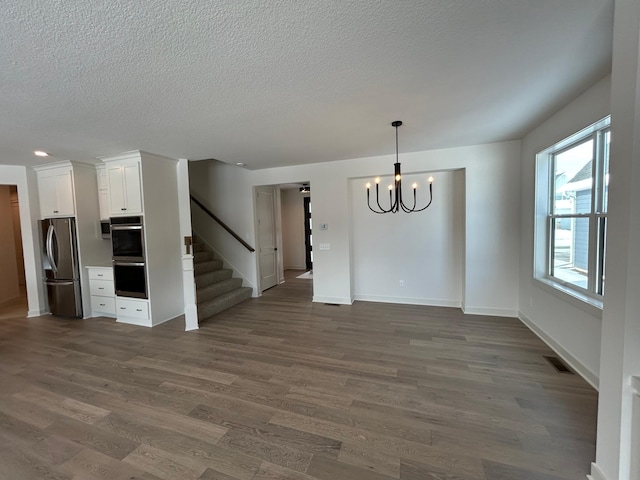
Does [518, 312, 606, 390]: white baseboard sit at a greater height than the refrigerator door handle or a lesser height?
lesser

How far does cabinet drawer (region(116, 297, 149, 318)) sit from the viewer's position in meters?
4.13

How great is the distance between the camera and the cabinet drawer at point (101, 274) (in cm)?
446

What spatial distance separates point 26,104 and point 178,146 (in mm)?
1510

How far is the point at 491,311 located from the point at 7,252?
A: 9.74m

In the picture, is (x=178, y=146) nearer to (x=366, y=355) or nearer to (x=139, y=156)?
(x=139, y=156)

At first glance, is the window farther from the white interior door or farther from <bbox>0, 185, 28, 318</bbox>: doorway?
<bbox>0, 185, 28, 318</bbox>: doorway

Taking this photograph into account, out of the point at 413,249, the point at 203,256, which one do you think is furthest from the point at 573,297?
the point at 203,256

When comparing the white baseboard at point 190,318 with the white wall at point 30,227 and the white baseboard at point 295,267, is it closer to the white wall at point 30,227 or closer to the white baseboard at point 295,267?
the white wall at point 30,227

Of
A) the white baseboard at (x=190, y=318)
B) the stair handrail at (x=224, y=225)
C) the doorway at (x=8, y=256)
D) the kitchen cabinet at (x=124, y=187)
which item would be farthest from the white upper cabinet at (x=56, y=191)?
the white baseboard at (x=190, y=318)

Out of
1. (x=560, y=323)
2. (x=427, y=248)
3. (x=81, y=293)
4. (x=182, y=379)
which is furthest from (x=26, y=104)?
(x=560, y=323)

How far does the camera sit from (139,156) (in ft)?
12.9

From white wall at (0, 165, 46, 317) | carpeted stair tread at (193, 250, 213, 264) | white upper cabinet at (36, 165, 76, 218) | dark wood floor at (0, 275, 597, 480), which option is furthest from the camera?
carpeted stair tread at (193, 250, 213, 264)

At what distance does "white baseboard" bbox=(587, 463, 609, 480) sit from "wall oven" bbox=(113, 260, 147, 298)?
498cm

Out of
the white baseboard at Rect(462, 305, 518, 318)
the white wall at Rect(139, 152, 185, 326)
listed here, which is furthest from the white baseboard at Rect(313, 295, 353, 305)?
the white wall at Rect(139, 152, 185, 326)
